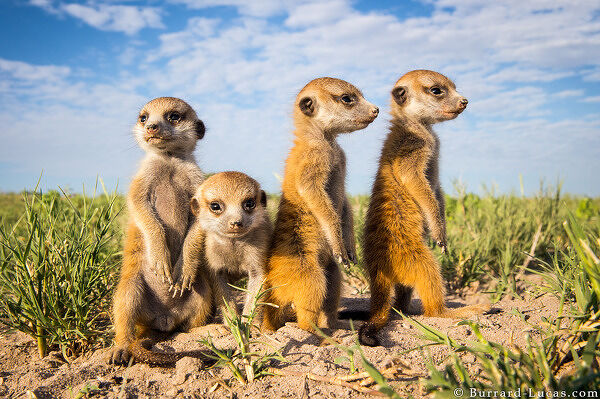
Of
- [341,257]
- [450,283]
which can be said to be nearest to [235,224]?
[341,257]

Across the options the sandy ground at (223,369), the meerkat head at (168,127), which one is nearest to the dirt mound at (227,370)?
the sandy ground at (223,369)

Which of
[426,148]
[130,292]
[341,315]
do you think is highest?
[426,148]

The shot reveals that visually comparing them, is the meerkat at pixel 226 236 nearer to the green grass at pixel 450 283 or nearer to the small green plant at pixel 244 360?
the green grass at pixel 450 283

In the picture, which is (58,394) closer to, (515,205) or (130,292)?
(130,292)

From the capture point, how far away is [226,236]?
3361mm

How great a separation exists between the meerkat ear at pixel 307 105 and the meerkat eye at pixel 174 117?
1019 mm

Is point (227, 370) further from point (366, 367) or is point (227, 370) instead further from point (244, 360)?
point (366, 367)

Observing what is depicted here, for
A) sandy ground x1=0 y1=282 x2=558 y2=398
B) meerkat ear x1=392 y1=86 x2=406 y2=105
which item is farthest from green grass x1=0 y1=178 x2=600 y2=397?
meerkat ear x1=392 y1=86 x2=406 y2=105

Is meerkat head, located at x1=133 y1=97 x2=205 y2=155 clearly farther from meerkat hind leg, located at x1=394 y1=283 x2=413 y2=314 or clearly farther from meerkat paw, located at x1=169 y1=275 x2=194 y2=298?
meerkat hind leg, located at x1=394 y1=283 x2=413 y2=314

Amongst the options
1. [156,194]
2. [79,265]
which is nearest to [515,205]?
[156,194]

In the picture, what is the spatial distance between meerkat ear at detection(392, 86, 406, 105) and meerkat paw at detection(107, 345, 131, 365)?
3.04 meters

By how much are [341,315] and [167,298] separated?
1.40 m

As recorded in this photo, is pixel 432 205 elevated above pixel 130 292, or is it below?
above

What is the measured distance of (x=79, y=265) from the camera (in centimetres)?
336
